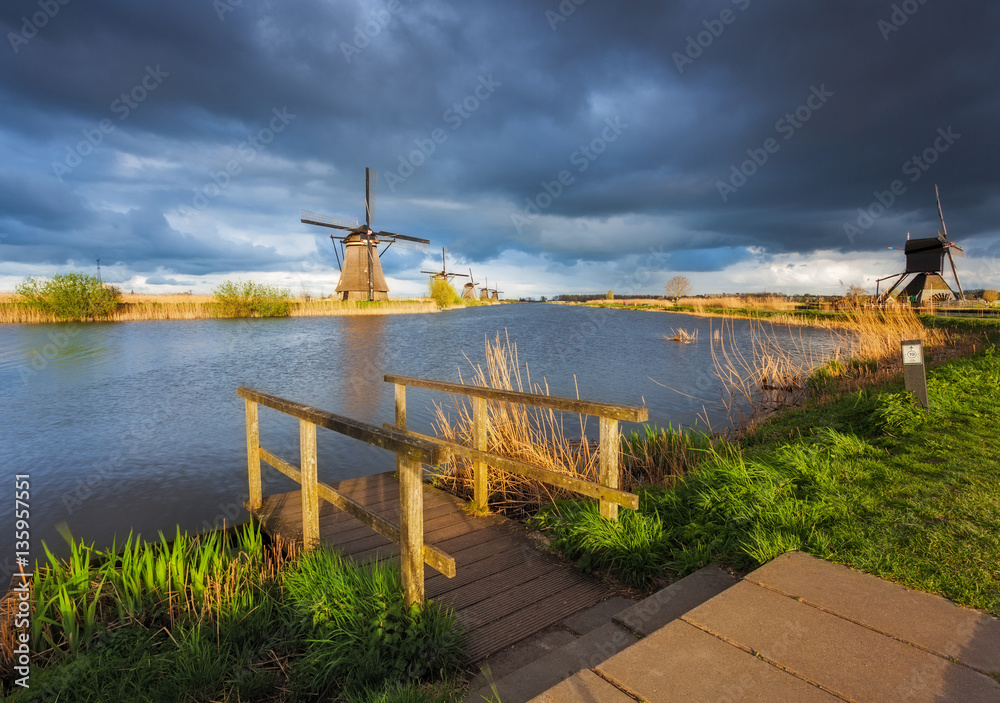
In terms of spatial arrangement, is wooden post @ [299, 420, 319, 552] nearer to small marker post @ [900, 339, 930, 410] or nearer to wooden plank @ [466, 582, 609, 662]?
wooden plank @ [466, 582, 609, 662]

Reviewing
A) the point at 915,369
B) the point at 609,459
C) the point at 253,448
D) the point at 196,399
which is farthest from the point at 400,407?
the point at 196,399

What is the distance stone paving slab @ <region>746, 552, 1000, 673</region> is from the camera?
2.01m

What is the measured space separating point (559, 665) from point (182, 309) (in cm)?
4068

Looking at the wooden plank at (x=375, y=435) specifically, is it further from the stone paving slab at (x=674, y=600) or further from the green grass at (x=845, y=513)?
the green grass at (x=845, y=513)

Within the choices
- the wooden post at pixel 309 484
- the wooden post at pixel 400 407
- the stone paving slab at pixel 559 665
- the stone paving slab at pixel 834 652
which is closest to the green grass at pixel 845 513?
the stone paving slab at pixel 834 652

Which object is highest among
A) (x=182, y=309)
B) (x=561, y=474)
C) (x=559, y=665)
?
(x=182, y=309)

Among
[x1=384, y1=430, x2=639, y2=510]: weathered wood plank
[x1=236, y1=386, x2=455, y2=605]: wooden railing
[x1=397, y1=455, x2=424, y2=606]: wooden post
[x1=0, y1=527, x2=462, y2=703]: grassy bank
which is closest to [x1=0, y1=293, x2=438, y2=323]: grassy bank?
[x1=0, y1=527, x2=462, y2=703]: grassy bank

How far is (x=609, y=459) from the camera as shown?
3.69 meters

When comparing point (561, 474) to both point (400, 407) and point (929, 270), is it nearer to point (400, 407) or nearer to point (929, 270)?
point (400, 407)

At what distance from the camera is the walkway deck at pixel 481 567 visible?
296 centimetres

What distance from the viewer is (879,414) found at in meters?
5.50

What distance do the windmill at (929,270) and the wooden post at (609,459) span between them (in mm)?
41845

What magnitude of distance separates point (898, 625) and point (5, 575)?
263 inches

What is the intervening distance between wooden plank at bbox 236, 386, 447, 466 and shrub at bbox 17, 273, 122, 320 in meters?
36.9
